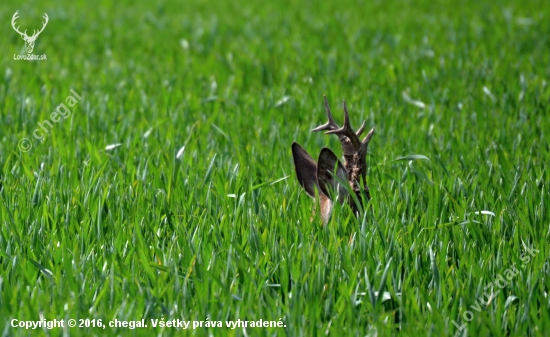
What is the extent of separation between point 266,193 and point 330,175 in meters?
0.38

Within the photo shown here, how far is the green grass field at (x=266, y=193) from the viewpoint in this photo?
1965mm

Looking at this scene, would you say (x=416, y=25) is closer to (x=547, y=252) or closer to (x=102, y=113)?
(x=102, y=113)

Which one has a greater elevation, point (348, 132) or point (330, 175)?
point (348, 132)

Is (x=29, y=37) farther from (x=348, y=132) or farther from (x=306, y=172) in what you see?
(x=348, y=132)

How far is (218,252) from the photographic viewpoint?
7.30ft

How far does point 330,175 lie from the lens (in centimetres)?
254

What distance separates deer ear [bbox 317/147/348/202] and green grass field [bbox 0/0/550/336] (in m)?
0.10

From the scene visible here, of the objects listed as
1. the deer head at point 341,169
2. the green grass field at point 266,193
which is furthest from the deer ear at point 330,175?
the green grass field at point 266,193

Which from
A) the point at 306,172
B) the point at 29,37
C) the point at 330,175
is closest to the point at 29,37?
the point at 29,37

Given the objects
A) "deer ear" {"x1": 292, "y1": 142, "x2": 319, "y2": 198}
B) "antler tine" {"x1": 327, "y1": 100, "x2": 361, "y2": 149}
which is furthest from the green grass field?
"antler tine" {"x1": 327, "y1": 100, "x2": 361, "y2": 149}

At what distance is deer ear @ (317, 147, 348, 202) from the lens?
2.46 meters

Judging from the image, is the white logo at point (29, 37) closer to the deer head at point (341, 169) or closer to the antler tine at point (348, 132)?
the deer head at point (341, 169)

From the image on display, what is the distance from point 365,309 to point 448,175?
117cm

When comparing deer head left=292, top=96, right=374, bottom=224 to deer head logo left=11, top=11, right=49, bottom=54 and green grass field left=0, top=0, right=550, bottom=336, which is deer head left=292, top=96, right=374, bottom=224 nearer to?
green grass field left=0, top=0, right=550, bottom=336
